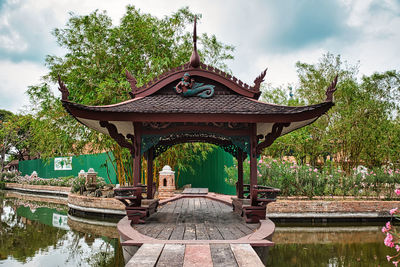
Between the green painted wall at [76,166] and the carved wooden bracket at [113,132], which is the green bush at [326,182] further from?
the green painted wall at [76,166]

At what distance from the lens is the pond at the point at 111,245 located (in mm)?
5348

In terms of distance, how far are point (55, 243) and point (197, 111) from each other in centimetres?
474

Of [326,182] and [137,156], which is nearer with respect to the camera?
[137,156]

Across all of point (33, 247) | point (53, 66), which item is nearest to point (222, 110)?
point (33, 247)

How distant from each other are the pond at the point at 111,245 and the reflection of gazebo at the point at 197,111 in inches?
76.0

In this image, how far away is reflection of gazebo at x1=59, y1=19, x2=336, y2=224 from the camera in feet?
14.0

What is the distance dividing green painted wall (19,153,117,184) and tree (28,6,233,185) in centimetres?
203

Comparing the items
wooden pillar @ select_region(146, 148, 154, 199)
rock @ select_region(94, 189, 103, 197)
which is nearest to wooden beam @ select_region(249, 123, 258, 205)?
wooden pillar @ select_region(146, 148, 154, 199)

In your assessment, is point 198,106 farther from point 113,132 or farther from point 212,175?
point 212,175

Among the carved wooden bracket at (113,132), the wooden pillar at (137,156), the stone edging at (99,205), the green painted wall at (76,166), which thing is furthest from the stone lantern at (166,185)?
the wooden pillar at (137,156)

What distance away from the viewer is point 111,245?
258 inches

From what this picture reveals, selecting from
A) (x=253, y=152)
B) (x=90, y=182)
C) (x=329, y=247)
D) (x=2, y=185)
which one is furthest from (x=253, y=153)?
(x=2, y=185)

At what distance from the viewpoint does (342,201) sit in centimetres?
881

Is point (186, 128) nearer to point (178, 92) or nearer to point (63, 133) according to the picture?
point (178, 92)
